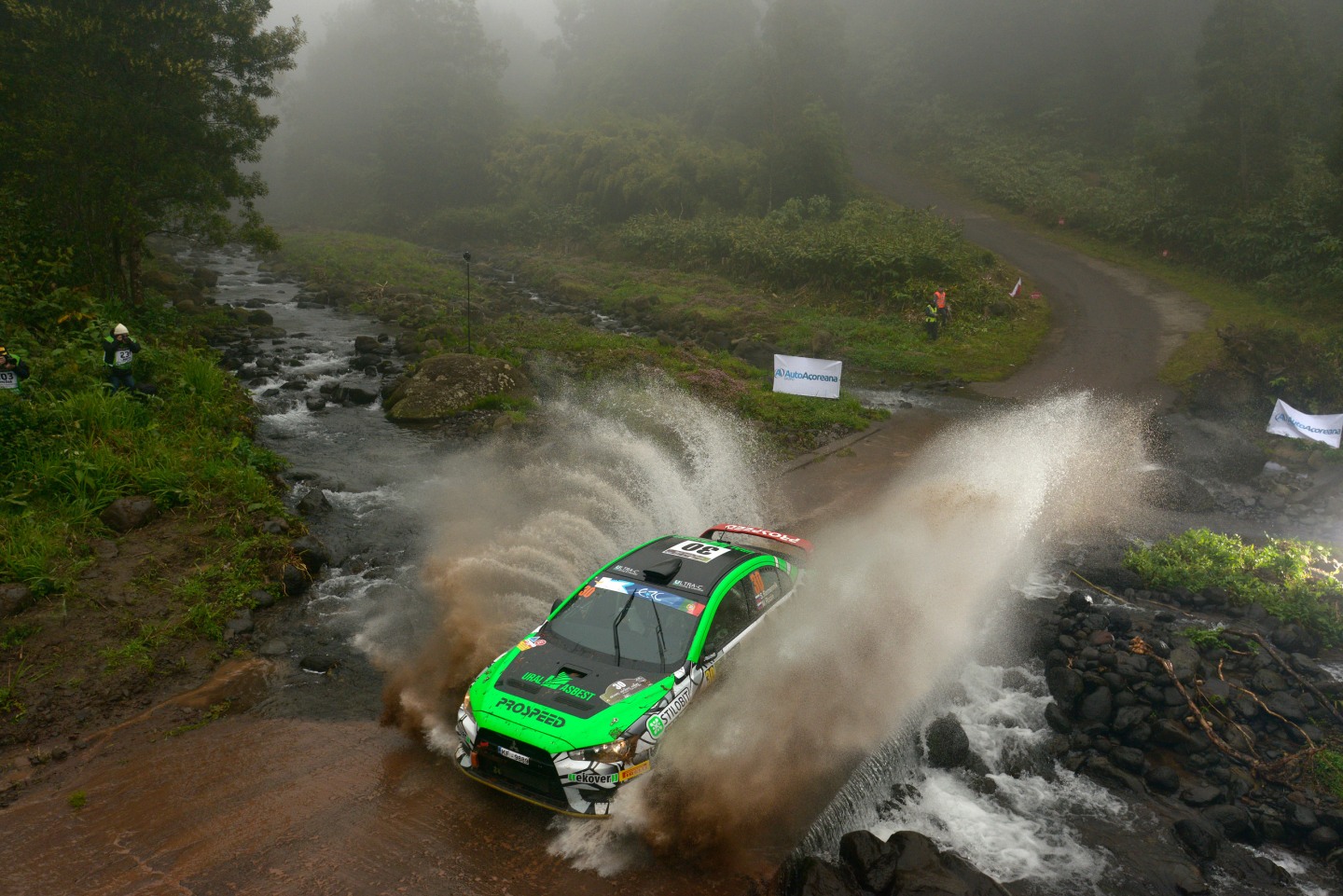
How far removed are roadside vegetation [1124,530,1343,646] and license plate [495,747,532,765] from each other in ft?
35.5

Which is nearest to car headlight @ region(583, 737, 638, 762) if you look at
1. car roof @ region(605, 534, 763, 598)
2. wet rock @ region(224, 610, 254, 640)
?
car roof @ region(605, 534, 763, 598)

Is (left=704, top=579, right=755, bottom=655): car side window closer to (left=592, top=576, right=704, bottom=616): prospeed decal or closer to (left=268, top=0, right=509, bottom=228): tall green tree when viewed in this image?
(left=592, top=576, right=704, bottom=616): prospeed decal

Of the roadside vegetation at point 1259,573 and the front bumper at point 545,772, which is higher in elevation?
the front bumper at point 545,772

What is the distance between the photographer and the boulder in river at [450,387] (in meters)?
19.3

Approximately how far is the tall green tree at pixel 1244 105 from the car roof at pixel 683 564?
104ft

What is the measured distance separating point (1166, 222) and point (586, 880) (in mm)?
35769

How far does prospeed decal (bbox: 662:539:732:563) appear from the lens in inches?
360

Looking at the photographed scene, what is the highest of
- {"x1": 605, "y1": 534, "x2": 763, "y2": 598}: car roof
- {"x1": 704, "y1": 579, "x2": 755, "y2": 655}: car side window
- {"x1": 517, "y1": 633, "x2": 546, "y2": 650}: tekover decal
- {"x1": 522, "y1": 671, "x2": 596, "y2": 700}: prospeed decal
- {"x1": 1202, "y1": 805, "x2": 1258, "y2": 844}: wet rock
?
{"x1": 605, "y1": 534, "x2": 763, "y2": 598}: car roof

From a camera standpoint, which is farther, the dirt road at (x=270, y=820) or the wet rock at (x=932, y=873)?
the wet rock at (x=932, y=873)

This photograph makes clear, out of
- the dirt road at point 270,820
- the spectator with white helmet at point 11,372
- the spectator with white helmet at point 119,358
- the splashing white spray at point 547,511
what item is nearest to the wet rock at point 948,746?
the dirt road at point 270,820

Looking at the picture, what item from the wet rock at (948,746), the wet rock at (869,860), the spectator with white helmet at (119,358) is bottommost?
the wet rock at (948,746)

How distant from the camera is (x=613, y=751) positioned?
679cm

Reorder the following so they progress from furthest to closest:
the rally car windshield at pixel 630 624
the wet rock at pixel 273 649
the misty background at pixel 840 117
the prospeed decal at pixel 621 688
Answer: the misty background at pixel 840 117 < the wet rock at pixel 273 649 < the rally car windshield at pixel 630 624 < the prospeed decal at pixel 621 688

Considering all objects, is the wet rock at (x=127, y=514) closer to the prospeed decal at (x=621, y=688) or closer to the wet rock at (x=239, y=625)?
the wet rock at (x=239, y=625)
